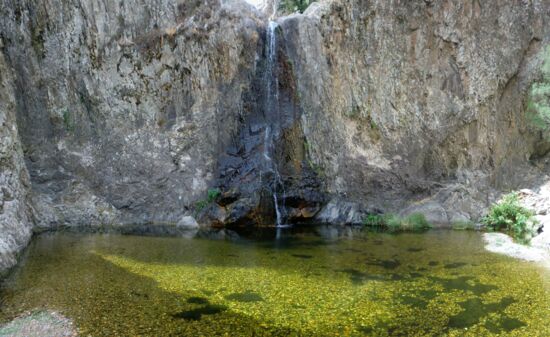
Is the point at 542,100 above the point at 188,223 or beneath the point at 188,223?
above

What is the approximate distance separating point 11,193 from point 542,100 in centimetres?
2582

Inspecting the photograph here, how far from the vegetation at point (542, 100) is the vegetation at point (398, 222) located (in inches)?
371

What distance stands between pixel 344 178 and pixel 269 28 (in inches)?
369

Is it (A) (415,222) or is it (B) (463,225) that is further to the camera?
(A) (415,222)

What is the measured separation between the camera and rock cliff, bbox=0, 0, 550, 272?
69.1 ft

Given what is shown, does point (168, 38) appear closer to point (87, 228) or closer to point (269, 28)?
point (269, 28)

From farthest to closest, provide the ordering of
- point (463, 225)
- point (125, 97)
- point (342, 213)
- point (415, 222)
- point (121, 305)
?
1. point (125, 97)
2. point (342, 213)
3. point (415, 222)
4. point (463, 225)
5. point (121, 305)

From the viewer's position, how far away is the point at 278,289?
10805 mm

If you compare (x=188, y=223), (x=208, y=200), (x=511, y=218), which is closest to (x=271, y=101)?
(x=208, y=200)

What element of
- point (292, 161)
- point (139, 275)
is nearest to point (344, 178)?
point (292, 161)

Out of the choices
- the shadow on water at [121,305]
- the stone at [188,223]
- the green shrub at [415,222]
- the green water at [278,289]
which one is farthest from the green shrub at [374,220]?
the shadow on water at [121,305]

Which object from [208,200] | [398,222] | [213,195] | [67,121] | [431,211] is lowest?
[398,222]

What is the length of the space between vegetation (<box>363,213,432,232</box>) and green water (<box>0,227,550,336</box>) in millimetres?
4282

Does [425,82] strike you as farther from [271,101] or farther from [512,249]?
[512,249]
